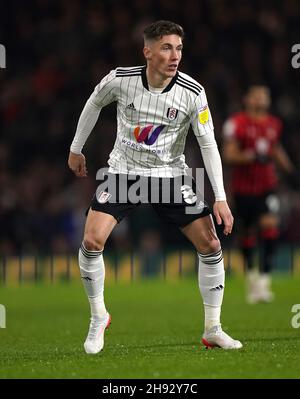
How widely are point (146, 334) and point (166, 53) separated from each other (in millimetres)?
2799

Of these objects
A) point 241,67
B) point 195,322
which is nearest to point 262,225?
point 195,322

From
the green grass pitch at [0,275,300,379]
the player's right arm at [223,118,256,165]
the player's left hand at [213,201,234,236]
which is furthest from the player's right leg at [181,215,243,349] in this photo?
the player's right arm at [223,118,256,165]

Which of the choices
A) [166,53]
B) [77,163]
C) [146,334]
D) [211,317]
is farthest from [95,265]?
[146,334]

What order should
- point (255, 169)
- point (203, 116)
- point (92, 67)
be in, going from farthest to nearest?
point (92, 67) < point (255, 169) < point (203, 116)

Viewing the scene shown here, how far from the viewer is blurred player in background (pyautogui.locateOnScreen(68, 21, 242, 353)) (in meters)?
7.23

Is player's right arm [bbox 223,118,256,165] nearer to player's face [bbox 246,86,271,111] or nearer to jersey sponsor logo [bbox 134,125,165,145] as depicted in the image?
player's face [bbox 246,86,271,111]

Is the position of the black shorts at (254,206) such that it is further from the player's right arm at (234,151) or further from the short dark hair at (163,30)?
the short dark hair at (163,30)

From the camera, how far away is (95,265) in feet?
24.1

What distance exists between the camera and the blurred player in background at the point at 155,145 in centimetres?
723

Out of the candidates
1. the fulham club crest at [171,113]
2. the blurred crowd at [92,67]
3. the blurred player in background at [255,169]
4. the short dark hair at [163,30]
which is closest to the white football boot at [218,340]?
the fulham club crest at [171,113]

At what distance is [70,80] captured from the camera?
19625 mm

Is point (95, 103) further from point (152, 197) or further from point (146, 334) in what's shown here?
point (146, 334)

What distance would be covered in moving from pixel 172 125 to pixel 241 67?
39.8 feet
